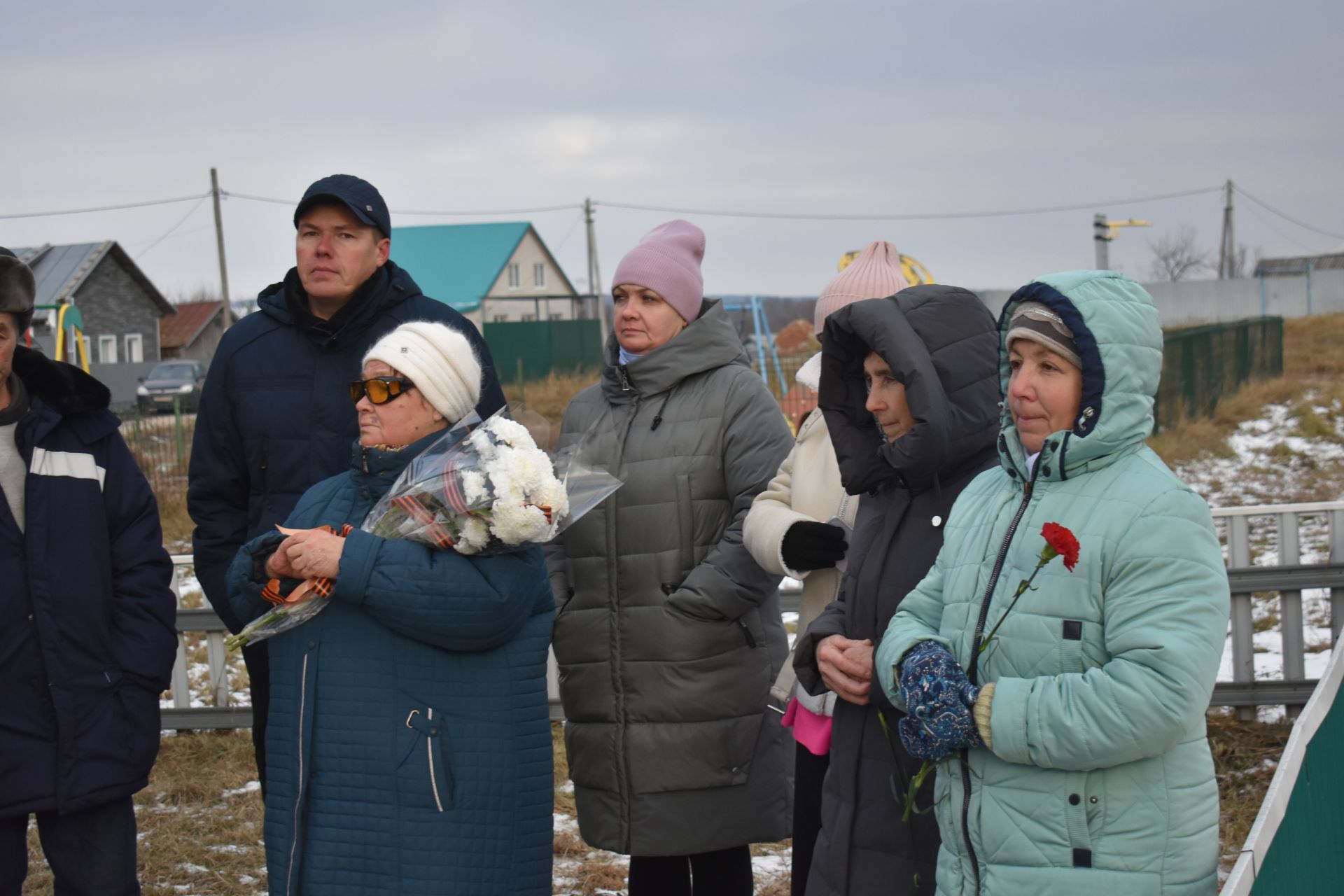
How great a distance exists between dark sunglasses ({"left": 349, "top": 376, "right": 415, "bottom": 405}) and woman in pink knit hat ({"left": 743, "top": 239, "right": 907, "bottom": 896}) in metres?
0.92


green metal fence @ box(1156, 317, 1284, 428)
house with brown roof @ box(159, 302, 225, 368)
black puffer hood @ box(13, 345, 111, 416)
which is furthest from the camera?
house with brown roof @ box(159, 302, 225, 368)

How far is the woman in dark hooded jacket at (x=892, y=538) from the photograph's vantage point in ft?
8.44

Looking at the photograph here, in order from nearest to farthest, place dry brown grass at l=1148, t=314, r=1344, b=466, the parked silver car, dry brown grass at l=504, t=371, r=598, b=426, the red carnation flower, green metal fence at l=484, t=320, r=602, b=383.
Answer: the red carnation flower → dry brown grass at l=1148, t=314, r=1344, b=466 → dry brown grass at l=504, t=371, r=598, b=426 → green metal fence at l=484, t=320, r=602, b=383 → the parked silver car

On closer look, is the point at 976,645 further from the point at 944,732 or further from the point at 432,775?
the point at 432,775

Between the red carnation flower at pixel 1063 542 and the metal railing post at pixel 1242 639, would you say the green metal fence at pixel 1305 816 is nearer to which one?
the red carnation flower at pixel 1063 542

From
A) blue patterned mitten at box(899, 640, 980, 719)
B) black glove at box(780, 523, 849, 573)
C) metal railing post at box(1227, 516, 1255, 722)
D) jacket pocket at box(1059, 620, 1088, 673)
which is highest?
black glove at box(780, 523, 849, 573)

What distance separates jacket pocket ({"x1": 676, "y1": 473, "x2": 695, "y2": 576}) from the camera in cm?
355

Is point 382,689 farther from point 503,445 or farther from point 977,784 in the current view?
point 977,784

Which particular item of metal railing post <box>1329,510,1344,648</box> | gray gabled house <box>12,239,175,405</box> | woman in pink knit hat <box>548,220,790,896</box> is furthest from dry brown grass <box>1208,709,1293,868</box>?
gray gabled house <box>12,239,175,405</box>

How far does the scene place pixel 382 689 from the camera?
2.85 m

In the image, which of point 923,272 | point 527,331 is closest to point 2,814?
point 923,272

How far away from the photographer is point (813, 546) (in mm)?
3016

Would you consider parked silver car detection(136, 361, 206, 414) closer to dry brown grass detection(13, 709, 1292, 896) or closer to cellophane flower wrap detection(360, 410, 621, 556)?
dry brown grass detection(13, 709, 1292, 896)

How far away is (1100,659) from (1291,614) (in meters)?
4.53
